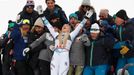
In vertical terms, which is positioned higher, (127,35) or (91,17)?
(91,17)

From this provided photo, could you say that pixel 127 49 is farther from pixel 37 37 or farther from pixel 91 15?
pixel 37 37

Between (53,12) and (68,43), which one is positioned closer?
(68,43)

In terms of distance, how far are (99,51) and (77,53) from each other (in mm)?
600

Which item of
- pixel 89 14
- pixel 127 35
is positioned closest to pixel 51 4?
pixel 89 14

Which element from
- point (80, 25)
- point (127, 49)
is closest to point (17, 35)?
point (80, 25)

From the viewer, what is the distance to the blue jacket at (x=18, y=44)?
13859 mm

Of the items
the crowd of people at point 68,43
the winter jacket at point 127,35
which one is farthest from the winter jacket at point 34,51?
the winter jacket at point 127,35

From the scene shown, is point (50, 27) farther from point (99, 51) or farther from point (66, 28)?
point (99, 51)

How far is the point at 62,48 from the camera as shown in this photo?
13.2 metres

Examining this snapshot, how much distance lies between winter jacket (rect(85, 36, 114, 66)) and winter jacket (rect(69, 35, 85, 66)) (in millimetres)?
199

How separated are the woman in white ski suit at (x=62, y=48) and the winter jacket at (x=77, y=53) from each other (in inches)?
4.6

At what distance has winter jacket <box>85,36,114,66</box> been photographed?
12.9 meters

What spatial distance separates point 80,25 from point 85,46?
1.80 ft

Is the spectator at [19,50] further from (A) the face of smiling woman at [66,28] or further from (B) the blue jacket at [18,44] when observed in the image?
(A) the face of smiling woman at [66,28]
